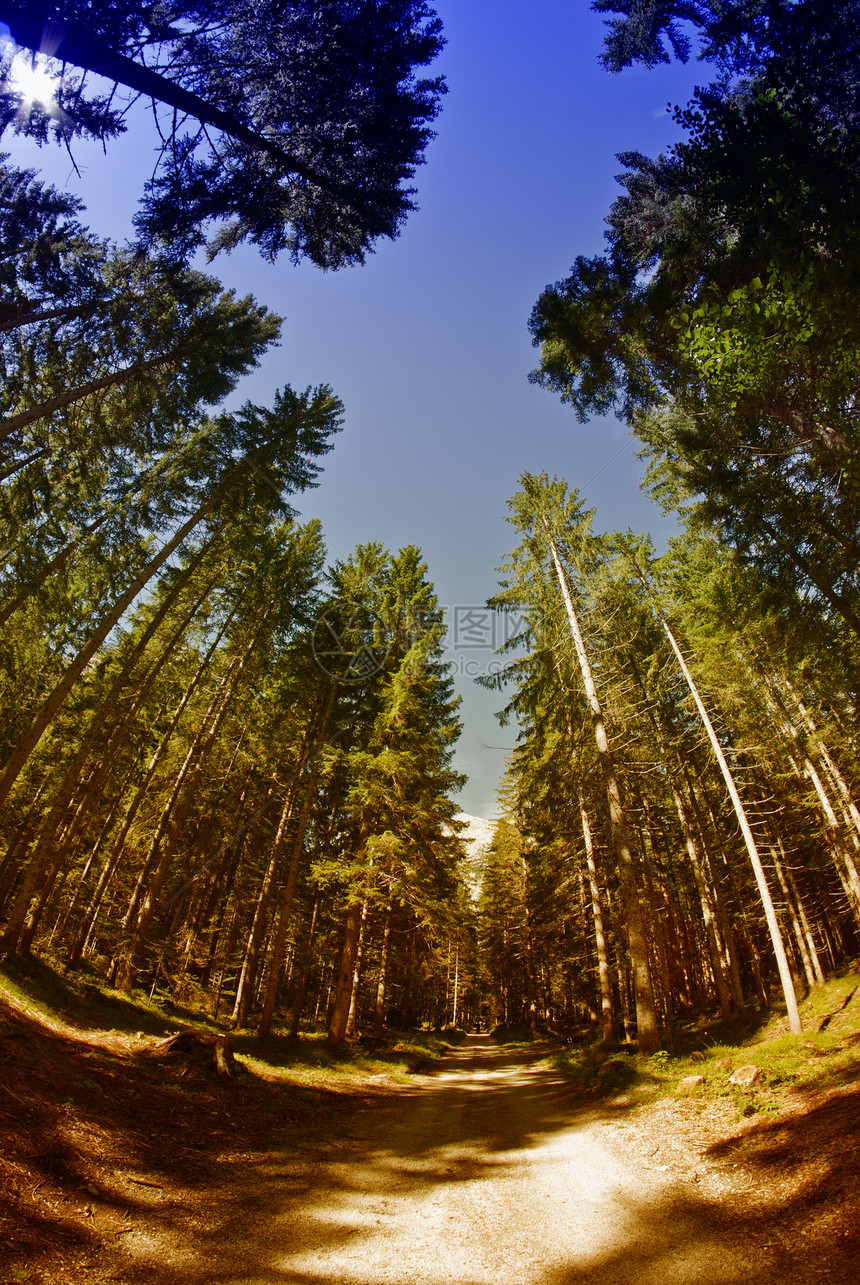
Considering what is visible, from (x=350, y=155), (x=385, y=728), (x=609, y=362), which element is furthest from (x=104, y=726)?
(x=609, y=362)

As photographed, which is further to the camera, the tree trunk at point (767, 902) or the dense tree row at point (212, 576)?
the tree trunk at point (767, 902)

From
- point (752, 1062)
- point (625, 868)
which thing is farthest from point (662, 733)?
point (752, 1062)

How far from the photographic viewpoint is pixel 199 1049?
9.01 meters

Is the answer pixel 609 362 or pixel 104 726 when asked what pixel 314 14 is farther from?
pixel 104 726

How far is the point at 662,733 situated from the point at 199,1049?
15469 millimetres

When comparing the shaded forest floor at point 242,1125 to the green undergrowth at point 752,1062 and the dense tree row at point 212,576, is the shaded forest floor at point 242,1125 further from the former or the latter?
the dense tree row at point 212,576

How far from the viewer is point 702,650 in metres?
15.6

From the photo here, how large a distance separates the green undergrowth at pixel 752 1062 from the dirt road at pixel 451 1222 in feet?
6.48

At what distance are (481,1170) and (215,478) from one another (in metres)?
16.9

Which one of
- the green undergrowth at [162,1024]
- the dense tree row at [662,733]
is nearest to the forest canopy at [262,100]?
the dense tree row at [662,733]

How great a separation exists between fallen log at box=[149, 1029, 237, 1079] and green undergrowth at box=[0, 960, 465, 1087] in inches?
22.0

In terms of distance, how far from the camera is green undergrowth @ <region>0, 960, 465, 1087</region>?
969cm

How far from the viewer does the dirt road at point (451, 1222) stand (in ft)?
12.4

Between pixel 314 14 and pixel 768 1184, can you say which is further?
pixel 314 14
